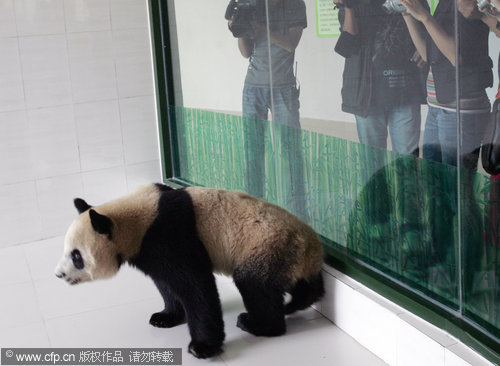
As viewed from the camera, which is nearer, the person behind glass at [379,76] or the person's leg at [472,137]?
the person's leg at [472,137]

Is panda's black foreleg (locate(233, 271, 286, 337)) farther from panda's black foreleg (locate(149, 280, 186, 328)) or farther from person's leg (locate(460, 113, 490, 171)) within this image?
person's leg (locate(460, 113, 490, 171))

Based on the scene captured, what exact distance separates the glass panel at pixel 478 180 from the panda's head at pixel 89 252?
135 cm

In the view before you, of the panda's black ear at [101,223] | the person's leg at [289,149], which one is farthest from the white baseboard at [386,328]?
the panda's black ear at [101,223]

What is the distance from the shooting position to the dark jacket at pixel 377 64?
92.6 inches

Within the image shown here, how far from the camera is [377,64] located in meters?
2.52

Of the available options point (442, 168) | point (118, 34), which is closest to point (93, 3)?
point (118, 34)

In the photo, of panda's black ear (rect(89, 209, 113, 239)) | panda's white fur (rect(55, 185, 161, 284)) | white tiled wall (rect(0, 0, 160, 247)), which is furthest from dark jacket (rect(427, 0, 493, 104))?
white tiled wall (rect(0, 0, 160, 247))

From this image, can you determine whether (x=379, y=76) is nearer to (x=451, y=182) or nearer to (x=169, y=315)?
(x=451, y=182)

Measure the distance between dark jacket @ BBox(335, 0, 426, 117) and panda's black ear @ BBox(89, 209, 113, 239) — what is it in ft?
3.59

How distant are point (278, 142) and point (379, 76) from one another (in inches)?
36.7

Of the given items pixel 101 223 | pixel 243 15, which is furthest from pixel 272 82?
pixel 101 223

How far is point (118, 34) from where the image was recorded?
442 cm

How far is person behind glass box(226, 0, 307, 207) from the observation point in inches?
120

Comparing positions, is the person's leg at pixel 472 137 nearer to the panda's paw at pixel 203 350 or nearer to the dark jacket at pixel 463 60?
the dark jacket at pixel 463 60
